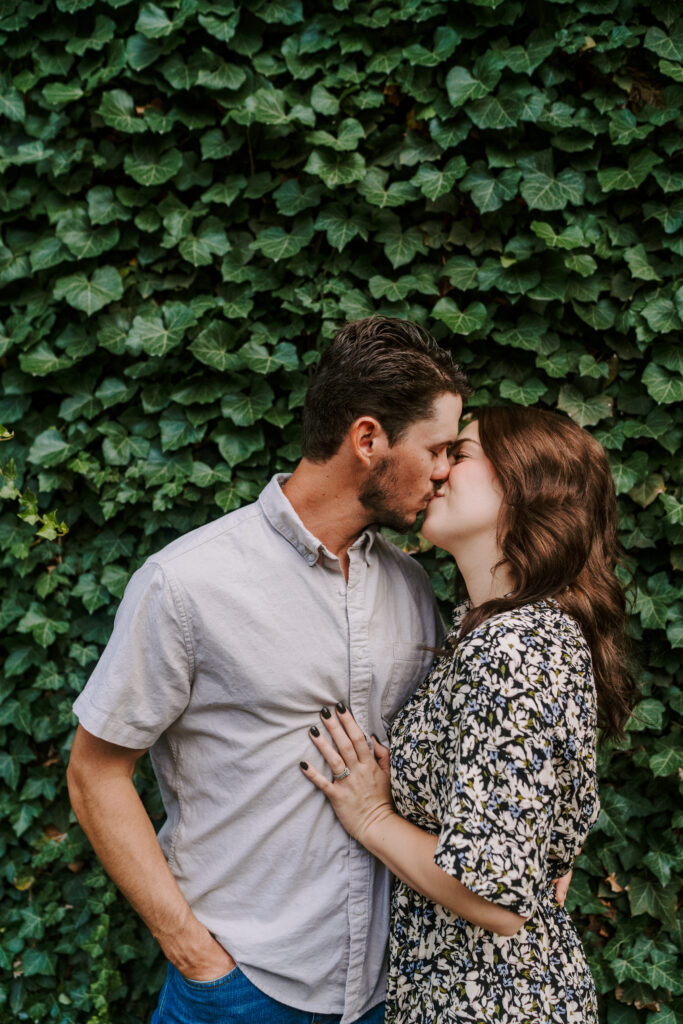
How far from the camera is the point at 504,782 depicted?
4.21 ft

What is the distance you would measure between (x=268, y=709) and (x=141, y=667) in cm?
28

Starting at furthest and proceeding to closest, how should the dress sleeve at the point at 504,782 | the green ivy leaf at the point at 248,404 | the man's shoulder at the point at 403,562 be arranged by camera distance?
the green ivy leaf at the point at 248,404
the man's shoulder at the point at 403,562
the dress sleeve at the point at 504,782

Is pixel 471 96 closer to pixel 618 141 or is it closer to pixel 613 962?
pixel 618 141

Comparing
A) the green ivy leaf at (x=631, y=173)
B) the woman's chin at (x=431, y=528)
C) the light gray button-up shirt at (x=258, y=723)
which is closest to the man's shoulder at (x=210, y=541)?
the light gray button-up shirt at (x=258, y=723)

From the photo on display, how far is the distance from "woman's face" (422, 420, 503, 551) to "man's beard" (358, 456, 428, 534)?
0.30 feet

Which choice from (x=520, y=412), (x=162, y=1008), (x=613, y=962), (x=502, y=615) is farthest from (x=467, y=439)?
(x=613, y=962)

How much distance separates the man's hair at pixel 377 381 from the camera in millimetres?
1658

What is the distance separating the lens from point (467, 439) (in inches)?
69.2

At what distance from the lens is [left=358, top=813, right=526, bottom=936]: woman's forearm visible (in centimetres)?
133

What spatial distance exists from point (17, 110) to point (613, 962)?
3086 millimetres

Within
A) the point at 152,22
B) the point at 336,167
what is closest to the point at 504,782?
the point at 336,167

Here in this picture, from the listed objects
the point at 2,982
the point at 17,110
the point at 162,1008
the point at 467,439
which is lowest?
the point at 2,982

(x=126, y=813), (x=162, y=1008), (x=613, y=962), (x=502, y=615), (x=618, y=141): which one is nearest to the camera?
(x=502, y=615)

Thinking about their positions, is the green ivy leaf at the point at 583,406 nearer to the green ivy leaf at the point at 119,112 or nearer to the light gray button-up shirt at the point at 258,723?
the light gray button-up shirt at the point at 258,723
